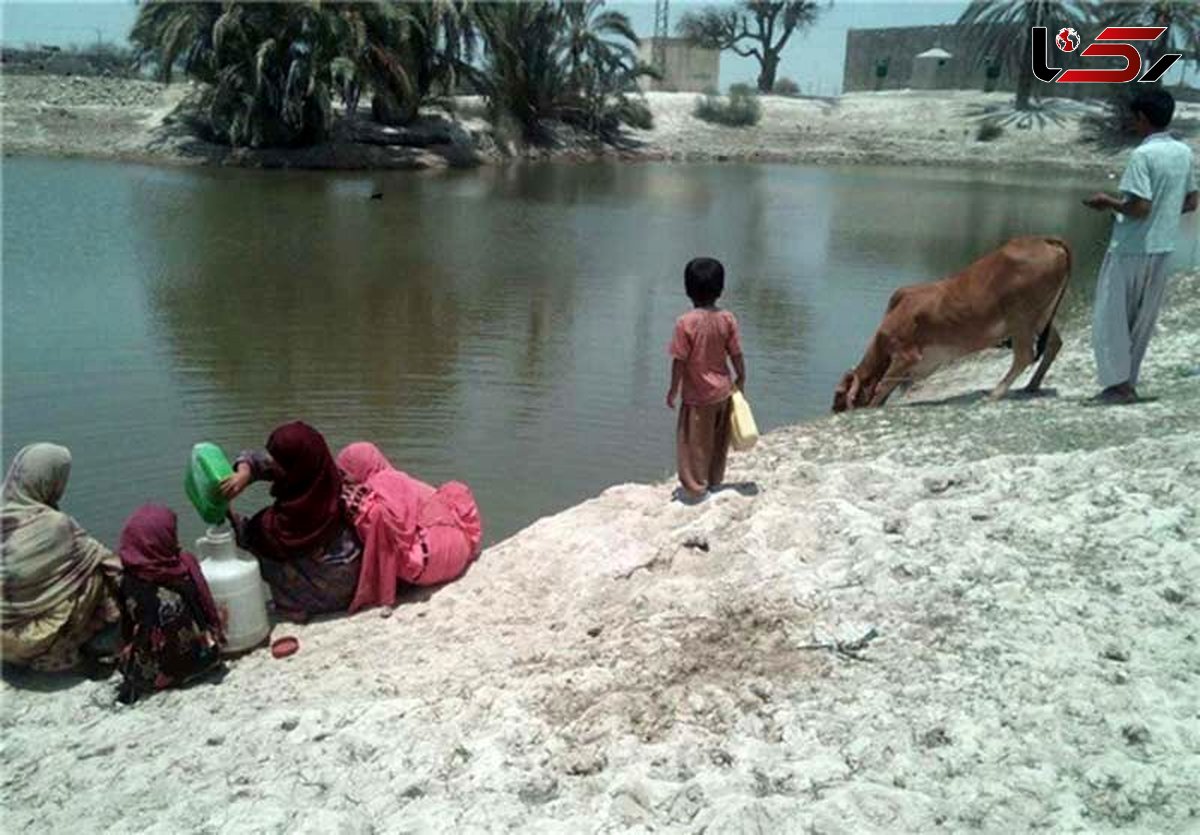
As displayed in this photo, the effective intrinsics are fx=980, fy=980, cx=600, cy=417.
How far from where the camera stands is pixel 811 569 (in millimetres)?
4207

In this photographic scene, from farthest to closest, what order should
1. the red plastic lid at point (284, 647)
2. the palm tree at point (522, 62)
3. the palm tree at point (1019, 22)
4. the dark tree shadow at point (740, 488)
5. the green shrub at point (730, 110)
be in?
1. the green shrub at point (730, 110)
2. the palm tree at point (1019, 22)
3. the palm tree at point (522, 62)
4. the dark tree shadow at point (740, 488)
5. the red plastic lid at point (284, 647)

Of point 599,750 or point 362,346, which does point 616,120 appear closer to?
point 362,346

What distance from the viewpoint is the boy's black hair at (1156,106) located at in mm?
5562

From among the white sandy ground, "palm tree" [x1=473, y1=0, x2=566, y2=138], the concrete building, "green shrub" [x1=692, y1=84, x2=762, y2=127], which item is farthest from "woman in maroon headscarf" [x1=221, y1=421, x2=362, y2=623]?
the concrete building

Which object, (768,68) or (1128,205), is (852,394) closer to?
(1128,205)

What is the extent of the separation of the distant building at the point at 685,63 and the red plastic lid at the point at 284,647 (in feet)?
201

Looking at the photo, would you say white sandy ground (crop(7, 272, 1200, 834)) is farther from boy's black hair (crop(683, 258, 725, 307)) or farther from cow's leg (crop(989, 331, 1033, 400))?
cow's leg (crop(989, 331, 1033, 400))

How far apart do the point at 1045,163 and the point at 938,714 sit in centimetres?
4442

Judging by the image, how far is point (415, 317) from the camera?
38.8 feet

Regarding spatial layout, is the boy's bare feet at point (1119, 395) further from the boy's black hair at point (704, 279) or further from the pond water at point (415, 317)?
the boy's black hair at point (704, 279)

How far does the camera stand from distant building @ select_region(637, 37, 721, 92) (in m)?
61.8

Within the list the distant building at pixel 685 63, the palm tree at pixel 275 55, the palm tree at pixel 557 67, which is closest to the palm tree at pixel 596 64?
the palm tree at pixel 557 67

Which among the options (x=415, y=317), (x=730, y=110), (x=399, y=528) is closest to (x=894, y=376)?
(x=399, y=528)

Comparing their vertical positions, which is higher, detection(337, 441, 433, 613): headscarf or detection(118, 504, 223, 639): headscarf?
detection(118, 504, 223, 639): headscarf
